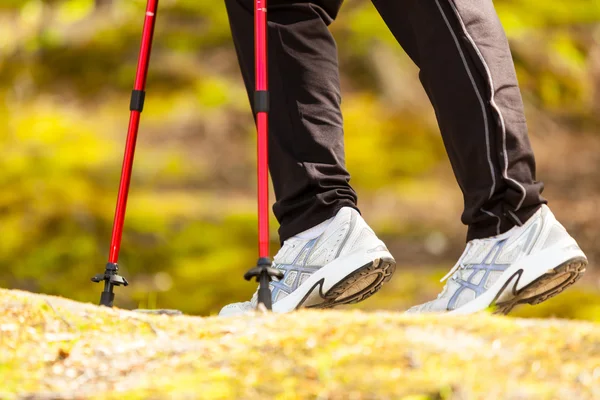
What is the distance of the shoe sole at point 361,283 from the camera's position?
83.2 inches

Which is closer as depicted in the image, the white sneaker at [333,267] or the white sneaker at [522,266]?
the white sneaker at [522,266]

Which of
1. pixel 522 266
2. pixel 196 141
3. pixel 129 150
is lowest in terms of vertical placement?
pixel 522 266

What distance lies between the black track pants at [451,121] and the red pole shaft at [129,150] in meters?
0.59

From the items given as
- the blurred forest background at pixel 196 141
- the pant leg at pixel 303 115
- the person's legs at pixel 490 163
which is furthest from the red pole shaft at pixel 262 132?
the blurred forest background at pixel 196 141

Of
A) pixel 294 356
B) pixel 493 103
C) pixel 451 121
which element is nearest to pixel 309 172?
pixel 451 121

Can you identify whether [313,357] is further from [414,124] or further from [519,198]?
[414,124]

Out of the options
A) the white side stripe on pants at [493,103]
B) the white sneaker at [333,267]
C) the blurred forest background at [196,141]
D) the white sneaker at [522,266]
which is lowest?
the white sneaker at [522,266]

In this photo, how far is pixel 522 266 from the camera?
185 cm

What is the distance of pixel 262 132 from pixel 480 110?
67cm

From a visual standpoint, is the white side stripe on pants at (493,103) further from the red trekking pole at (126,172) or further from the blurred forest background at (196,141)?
the blurred forest background at (196,141)

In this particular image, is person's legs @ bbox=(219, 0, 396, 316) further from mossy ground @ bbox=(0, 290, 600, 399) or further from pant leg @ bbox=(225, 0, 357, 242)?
mossy ground @ bbox=(0, 290, 600, 399)

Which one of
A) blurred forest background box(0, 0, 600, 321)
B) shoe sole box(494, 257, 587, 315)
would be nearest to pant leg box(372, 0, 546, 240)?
shoe sole box(494, 257, 587, 315)

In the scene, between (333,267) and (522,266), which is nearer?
(522,266)

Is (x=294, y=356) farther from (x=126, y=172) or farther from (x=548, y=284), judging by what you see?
(x=126, y=172)
